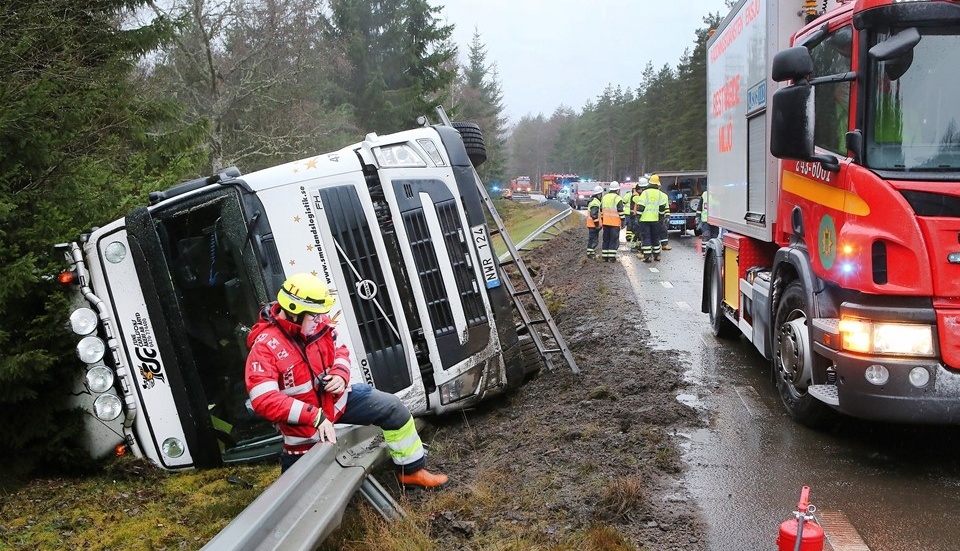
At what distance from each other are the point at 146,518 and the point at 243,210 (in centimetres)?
204

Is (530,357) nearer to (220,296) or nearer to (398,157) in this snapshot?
(398,157)

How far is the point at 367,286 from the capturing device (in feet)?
18.0

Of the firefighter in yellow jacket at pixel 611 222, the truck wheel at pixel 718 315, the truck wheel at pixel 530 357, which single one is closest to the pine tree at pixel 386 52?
the firefighter in yellow jacket at pixel 611 222

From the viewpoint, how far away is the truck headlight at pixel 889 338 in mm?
3924

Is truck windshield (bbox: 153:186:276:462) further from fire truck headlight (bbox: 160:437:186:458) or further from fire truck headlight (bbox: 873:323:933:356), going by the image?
fire truck headlight (bbox: 873:323:933:356)

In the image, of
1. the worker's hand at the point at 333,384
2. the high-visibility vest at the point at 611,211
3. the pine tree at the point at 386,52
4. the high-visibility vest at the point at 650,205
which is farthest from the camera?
the pine tree at the point at 386,52

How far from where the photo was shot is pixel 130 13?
885 centimetres

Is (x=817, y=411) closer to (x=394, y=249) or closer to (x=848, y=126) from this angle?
(x=848, y=126)

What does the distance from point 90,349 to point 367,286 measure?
183cm

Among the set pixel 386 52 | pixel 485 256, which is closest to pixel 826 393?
pixel 485 256

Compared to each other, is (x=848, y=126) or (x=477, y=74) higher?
(x=477, y=74)

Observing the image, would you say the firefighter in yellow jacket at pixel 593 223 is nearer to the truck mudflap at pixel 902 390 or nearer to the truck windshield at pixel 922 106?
the truck windshield at pixel 922 106

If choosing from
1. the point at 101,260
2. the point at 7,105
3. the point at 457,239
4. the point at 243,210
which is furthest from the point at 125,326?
the point at 457,239

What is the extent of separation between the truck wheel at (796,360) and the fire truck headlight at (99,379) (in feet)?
14.5
